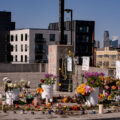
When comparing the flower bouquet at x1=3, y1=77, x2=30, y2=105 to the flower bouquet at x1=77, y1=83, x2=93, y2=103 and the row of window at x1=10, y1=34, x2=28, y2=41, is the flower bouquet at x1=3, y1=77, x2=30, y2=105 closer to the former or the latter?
the flower bouquet at x1=77, y1=83, x2=93, y2=103

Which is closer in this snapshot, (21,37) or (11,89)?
(11,89)

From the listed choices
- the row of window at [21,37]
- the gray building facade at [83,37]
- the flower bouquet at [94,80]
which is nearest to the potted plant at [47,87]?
the flower bouquet at [94,80]

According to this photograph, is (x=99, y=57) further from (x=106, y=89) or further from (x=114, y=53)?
(x=106, y=89)

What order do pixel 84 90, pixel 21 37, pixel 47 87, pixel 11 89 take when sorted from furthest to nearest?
pixel 21 37 → pixel 47 87 → pixel 11 89 → pixel 84 90

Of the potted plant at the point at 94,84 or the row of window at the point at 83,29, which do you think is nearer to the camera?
the potted plant at the point at 94,84

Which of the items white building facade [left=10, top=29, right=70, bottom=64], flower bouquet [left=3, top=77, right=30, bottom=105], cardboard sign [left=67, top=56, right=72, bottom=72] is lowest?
flower bouquet [left=3, top=77, right=30, bottom=105]

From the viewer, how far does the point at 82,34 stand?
116 meters

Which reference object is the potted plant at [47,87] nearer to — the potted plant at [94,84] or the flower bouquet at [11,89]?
the flower bouquet at [11,89]

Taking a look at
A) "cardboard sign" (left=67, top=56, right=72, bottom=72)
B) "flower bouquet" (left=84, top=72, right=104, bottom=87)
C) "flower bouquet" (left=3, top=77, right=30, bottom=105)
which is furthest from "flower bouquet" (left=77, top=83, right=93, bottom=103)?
"cardboard sign" (left=67, top=56, right=72, bottom=72)

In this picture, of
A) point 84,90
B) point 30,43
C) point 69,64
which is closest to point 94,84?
point 84,90

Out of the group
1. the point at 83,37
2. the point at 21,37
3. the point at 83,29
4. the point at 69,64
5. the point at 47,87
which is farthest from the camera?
the point at 83,29

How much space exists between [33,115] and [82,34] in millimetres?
99741

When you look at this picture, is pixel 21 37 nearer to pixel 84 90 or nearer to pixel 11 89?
pixel 11 89

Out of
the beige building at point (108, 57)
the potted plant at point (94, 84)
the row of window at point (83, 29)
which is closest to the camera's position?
the potted plant at point (94, 84)
